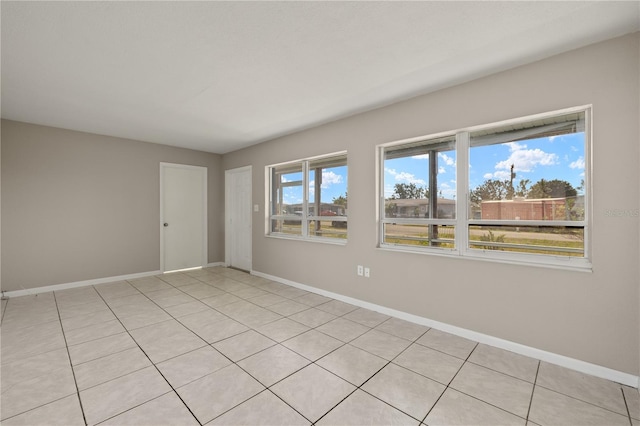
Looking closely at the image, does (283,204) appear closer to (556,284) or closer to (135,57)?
(135,57)

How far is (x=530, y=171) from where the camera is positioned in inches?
99.0

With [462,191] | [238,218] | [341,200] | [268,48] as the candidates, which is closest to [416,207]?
[462,191]

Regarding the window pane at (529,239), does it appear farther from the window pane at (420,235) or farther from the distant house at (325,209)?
the distant house at (325,209)

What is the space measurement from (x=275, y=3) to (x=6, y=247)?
5.09 metres

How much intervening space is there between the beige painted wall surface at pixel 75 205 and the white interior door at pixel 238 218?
1185 millimetres

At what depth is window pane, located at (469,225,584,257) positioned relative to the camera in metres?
2.33

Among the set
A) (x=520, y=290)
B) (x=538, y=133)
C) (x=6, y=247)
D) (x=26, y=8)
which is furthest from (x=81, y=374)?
(x=538, y=133)

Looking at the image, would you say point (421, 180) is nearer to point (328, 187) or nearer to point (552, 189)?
point (552, 189)

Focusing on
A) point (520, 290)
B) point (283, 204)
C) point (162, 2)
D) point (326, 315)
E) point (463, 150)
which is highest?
point (162, 2)

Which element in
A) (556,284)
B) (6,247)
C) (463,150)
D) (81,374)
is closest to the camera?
(81,374)

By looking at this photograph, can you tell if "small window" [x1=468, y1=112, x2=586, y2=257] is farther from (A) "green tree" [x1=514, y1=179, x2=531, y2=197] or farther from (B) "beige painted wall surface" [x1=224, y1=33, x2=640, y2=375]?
(B) "beige painted wall surface" [x1=224, y1=33, x2=640, y2=375]

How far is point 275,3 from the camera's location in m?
1.74

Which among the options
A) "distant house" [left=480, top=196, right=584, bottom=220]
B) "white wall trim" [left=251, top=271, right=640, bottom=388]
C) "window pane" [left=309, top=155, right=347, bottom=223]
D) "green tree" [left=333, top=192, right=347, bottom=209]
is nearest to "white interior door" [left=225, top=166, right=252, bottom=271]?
"window pane" [left=309, top=155, right=347, bottom=223]

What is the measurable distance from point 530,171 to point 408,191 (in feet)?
3.93
